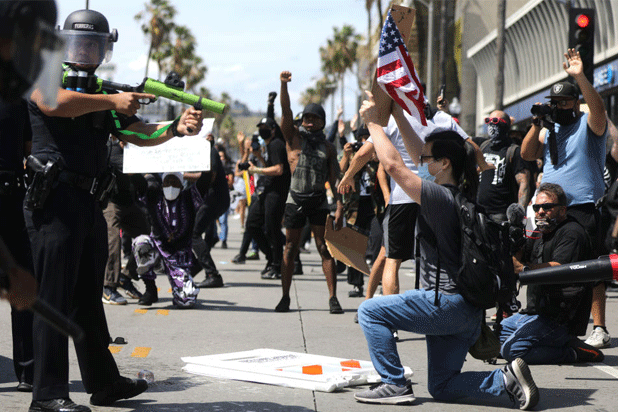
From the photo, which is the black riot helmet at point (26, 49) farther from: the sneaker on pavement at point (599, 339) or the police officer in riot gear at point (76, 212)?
the sneaker on pavement at point (599, 339)

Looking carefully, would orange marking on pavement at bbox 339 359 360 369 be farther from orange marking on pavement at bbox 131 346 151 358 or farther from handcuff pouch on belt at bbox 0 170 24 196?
handcuff pouch on belt at bbox 0 170 24 196

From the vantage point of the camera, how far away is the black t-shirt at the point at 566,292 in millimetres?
6027

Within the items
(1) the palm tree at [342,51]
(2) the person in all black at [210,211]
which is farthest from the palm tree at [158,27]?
(2) the person in all black at [210,211]

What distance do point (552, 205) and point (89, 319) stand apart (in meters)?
3.26

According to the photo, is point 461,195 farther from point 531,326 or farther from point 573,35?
point 573,35

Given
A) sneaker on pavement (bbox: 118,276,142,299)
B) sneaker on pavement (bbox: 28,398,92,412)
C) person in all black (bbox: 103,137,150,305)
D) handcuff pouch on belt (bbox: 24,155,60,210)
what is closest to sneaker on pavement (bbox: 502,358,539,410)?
sneaker on pavement (bbox: 28,398,92,412)

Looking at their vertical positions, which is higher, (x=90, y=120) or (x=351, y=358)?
(x=90, y=120)

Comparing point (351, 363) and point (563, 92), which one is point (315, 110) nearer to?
point (563, 92)

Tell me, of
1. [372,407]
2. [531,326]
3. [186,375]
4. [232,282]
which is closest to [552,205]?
[531,326]

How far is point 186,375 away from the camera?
5.60 meters

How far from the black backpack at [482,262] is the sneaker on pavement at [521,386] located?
15.0 inches

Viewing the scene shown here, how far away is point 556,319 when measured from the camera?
19.8 ft

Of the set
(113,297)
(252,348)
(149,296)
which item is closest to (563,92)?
(252,348)

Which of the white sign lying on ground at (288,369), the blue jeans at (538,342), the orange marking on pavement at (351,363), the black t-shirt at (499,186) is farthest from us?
the black t-shirt at (499,186)
